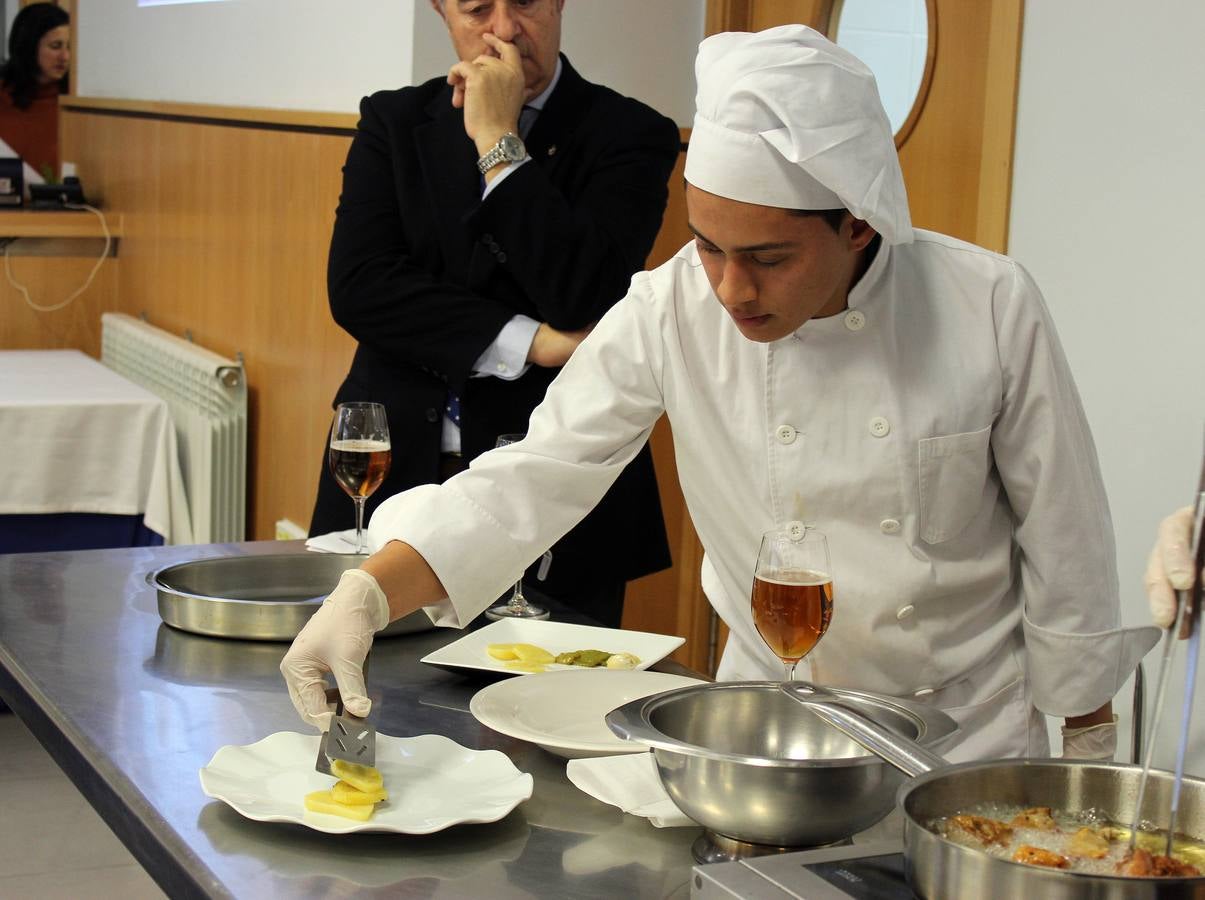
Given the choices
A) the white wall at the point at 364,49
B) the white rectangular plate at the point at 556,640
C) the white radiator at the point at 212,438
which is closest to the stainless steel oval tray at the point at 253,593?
the white rectangular plate at the point at 556,640

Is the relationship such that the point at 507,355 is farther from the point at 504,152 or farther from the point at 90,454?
the point at 90,454

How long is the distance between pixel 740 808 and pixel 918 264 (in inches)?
31.4

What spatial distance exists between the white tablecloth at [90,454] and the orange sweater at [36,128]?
2379mm

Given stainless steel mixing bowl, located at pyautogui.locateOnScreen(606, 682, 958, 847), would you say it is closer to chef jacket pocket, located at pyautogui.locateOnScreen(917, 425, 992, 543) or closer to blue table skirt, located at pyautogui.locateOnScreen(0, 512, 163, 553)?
chef jacket pocket, located at pyautogui.locateOnScreen(917, 425, 992, 543)

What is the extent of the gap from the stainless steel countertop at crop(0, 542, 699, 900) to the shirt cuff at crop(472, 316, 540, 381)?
0.71m

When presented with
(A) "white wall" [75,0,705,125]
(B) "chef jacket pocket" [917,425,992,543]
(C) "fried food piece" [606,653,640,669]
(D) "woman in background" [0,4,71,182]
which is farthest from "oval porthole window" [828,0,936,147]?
(D) "woman in background" [0,4,71,182]

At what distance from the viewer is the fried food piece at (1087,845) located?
1107 mm

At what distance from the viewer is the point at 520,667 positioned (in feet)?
6.02

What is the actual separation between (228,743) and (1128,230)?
201cm

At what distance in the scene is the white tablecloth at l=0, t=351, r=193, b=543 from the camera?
4336 mm

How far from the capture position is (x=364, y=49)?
3.79 m

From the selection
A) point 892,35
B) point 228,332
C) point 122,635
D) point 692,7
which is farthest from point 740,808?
point 228,332

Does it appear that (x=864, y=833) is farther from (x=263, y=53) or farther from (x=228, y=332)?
(x=228, y=332)

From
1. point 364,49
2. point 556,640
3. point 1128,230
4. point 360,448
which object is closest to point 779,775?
point 556,640
